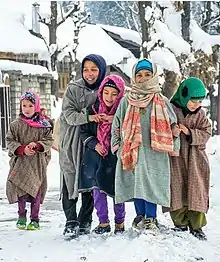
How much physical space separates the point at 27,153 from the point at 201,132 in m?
1.83

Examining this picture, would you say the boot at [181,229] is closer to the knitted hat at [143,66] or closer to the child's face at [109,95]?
the child's face at [109,95]

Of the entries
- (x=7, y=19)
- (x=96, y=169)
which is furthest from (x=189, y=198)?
(x=7, y=19)

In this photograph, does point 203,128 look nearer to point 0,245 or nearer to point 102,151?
point 102,151

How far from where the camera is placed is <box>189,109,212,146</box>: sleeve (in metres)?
5.17

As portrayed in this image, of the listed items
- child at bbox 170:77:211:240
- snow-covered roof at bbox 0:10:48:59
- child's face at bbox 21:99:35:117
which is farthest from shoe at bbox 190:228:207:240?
snow-covered roof at bbox 0:10:48:59

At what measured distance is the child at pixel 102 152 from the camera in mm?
5215

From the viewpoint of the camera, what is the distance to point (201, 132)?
5230 millimetres

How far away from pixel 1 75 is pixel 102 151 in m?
12.8

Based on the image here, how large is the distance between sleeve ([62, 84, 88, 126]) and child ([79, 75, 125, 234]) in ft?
0.29

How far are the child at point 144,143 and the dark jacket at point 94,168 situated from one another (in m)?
0.19

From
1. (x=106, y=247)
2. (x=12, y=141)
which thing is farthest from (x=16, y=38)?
(x=106, y=247)

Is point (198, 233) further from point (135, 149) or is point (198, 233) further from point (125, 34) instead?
point (125, 34)

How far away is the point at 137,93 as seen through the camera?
5.06 metres

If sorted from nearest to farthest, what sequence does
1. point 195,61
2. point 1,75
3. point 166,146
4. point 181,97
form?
point 166,146 → point 181,97 → point 1,75 → point 195,61
